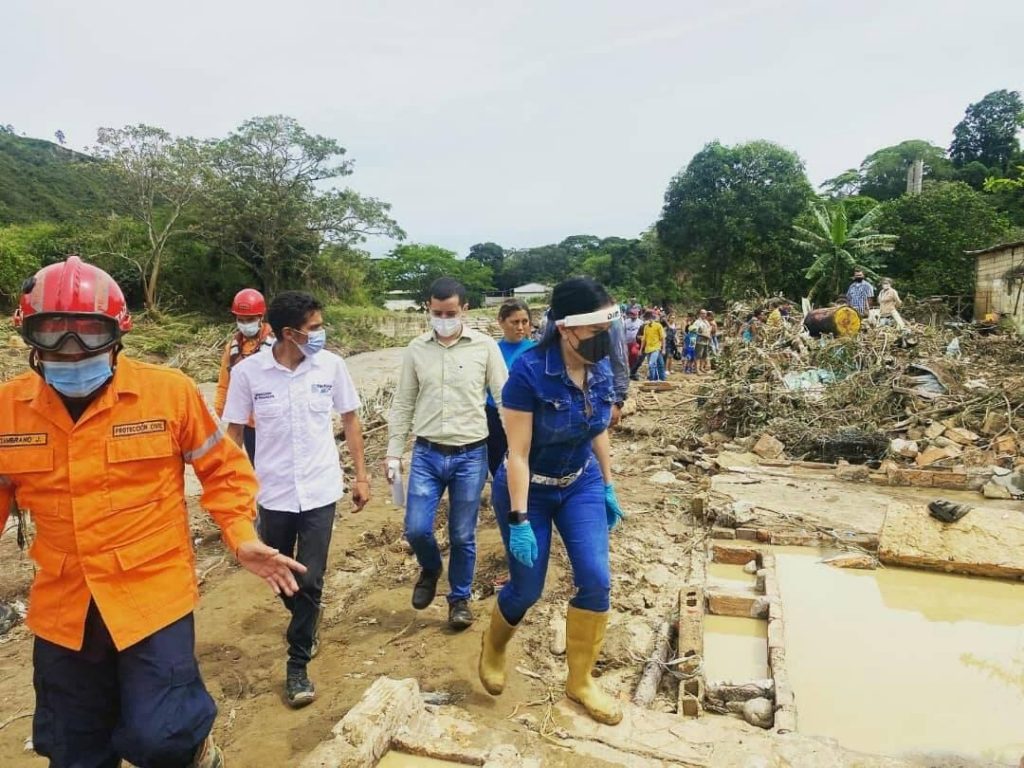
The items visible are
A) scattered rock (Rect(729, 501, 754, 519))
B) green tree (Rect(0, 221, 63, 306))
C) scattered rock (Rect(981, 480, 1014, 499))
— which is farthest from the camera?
green tree (Rect(0, 221, 63, 306))

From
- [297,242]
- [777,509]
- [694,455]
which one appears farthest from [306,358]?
[297,242]

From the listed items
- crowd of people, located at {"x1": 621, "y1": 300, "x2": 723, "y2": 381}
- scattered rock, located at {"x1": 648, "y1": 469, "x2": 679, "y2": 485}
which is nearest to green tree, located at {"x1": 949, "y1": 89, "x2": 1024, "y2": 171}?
crowd of people, located at {"x1": 621, "y1": 300, "x2": 723, "y2": 381}

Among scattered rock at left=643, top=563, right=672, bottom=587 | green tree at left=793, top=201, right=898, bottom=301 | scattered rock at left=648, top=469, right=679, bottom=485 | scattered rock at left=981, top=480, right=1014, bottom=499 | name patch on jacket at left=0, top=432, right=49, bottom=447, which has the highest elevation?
green tree at left=793, top=201, right=898, bottom=301

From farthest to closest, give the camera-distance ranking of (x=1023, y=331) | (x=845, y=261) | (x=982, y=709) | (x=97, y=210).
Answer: (x=97, y=210) → (x=845, y=261) → (x=1023, y=331) → (x=982, y=709)

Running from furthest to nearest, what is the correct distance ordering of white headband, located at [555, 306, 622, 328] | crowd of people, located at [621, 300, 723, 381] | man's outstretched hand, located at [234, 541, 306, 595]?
crowd of people, located at [621, 300, 723, 381], white headband, located at [555, 306, 622, 328], man's outstretched hand, located at [234, 541, 306, 595]

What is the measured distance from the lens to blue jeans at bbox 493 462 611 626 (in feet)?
8.98

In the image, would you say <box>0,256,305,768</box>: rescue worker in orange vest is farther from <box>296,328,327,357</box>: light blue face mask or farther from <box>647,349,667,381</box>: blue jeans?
<box>647,349,667,381</box>: blue jeans

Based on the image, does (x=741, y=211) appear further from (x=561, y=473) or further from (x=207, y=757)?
(x=207, y=757)

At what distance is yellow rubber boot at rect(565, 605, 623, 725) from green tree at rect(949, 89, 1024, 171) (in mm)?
48408

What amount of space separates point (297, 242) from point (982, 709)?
25.9 m

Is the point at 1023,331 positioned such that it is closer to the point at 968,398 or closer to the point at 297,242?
the point at 968,398

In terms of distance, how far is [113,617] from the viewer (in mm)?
1959

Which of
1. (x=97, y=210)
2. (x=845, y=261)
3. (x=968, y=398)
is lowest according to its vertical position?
(x=968, y=398)

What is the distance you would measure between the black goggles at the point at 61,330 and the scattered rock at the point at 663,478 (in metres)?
5.82
